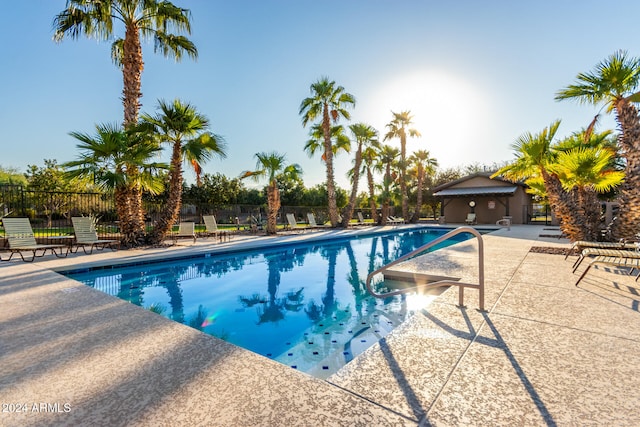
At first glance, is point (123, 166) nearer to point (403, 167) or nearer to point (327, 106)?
point (327, 106)

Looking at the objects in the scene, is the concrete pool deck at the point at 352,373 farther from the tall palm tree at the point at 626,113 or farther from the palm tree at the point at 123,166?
the palm tree at the point at 123,166

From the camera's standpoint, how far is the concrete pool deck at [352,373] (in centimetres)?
176

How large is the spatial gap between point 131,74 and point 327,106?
11924 mm

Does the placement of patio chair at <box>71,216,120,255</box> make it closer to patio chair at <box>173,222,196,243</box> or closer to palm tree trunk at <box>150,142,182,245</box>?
palm tree trunk at <box>150,142,182,245</box>

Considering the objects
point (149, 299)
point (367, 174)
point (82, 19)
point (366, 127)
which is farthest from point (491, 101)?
point (82, 19)

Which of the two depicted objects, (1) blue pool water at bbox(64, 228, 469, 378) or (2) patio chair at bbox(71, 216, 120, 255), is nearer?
(1) blue pool water at bbox(64, 228, 469, 378)

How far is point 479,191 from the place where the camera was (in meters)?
25.3

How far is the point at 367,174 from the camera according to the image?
25312mm

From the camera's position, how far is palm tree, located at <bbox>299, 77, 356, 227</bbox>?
63.7 feet

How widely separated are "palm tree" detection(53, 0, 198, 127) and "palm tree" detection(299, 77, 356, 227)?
952 centimetres

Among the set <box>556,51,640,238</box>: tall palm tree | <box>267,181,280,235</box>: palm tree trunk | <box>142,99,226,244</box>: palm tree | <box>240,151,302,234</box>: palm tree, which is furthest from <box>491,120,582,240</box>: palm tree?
<box>267,181,280,235</box>: palm tree trunk

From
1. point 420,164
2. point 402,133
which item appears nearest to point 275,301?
point 402,133

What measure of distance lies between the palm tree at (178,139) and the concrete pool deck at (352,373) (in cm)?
723

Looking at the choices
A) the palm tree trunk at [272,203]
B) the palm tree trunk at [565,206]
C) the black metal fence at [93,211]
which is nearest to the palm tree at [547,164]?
the palm tree trunk at [565,206]
